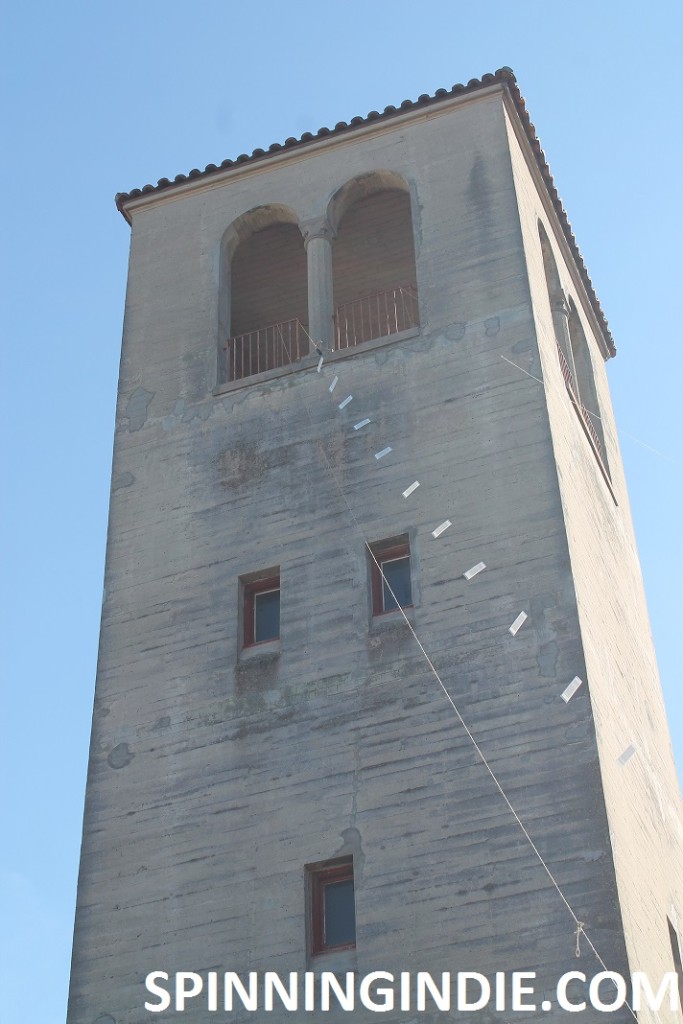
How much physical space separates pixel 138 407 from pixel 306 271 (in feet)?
12.5

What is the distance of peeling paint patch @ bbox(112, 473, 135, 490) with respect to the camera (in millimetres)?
20484

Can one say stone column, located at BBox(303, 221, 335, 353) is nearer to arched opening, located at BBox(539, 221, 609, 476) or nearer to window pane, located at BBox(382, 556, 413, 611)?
arched opening, located at BBox(539, 221, 609, 476)

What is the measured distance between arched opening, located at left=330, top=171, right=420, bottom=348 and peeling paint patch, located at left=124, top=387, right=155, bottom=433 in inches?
118

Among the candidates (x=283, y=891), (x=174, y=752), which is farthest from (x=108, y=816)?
(x=283, y=891)

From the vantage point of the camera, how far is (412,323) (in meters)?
23.5

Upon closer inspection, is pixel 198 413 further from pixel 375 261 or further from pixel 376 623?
pixel 375 261

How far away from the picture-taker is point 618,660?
19.0m

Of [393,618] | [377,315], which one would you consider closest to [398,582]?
[393,618]

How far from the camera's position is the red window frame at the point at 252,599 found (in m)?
18.7

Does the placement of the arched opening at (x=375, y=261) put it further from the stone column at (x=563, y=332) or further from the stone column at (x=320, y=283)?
the stone column at (x=563, y=332)

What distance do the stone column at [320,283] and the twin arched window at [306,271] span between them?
0.47 metres

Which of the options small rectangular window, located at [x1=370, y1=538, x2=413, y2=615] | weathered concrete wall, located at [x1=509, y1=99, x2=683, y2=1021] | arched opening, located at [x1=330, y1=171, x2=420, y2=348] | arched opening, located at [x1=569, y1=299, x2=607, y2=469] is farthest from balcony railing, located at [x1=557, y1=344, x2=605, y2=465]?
small rectangular window, located at [x1=370, y1=538, x2=413, y2=615]

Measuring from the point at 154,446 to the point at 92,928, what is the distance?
5.79 metres

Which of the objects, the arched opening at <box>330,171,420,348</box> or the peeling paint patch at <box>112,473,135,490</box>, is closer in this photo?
the peeling paint patch at <box>112,473,135,490</box>
